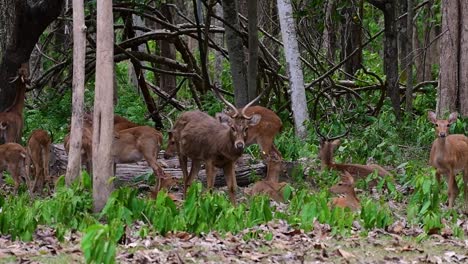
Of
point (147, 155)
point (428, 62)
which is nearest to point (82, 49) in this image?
point (147, 155)

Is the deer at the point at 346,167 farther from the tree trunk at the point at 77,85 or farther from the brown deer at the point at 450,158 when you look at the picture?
the tree trunk at the point at 77,85

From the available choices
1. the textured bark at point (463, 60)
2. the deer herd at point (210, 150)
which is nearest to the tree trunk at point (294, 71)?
the deer herd at point (210, 150)

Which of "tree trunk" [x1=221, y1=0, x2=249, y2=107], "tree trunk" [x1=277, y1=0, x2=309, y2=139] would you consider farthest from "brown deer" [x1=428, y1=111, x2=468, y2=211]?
"tree trunk" [x1=221, y1=0, x2=249, y2=107]

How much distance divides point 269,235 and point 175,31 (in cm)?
1156

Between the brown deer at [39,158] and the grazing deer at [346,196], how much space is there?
4001 millimetres

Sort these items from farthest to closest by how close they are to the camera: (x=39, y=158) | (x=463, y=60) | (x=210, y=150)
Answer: (x=463, y=60) < (x=39, y=158) < (x=210, y=150)

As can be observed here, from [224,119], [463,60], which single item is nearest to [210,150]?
[224,119]

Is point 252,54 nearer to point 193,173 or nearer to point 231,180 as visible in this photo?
point 193,173

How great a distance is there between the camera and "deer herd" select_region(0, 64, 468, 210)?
12.2 meters

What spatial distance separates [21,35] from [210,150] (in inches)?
164

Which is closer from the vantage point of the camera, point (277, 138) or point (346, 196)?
point (346, 196)

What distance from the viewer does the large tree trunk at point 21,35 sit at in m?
14.7

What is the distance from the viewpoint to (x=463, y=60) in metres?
16.8

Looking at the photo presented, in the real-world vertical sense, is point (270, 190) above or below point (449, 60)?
below
